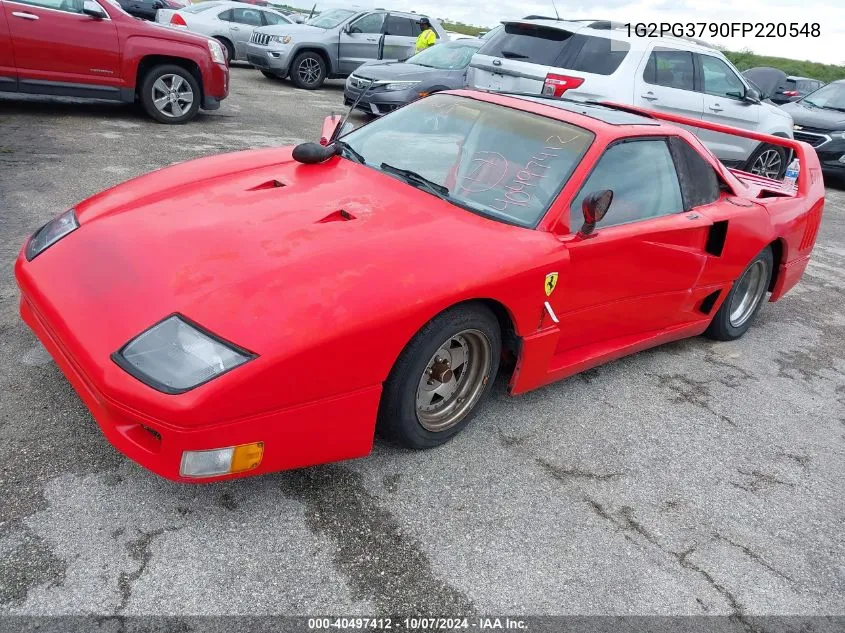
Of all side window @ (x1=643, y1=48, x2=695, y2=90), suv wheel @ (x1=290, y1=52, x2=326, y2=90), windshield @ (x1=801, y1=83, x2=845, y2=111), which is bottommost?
suv wheel @ (x1=290, y1=52, x2=326, y2=90)

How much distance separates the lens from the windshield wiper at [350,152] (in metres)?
3.36

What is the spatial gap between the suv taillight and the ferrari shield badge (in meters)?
4.88

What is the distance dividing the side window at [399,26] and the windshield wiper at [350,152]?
10673 mm

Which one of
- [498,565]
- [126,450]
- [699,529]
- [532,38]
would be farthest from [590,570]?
[532,38]

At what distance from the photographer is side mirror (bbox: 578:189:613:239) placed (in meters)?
→ 2.80

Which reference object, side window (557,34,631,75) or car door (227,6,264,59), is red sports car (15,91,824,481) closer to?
side window (557,34,631,75)

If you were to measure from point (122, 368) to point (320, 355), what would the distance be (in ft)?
1.92

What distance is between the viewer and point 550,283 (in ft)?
9.14

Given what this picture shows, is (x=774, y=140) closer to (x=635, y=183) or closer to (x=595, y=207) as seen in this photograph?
(x=635, y=183)

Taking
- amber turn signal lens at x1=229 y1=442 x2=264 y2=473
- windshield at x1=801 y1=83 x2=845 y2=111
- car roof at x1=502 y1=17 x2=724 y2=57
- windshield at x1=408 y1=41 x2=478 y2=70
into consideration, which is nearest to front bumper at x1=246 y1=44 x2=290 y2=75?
windshield at x1=408 y1=41 x2=478 y2=70

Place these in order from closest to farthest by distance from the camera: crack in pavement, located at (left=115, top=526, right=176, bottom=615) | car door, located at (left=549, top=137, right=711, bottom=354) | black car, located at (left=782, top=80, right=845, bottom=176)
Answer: crack in pavement, located at (left=115, top=526, right=176, bottom=615)
car door, located at (left=549, top=137, right=711, bottom=354)
black car, located at (left=782, top=80, right=845, bottom=176)

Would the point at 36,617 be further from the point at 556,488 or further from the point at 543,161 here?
Result: the point at 543,161

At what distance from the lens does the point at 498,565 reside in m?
2.23

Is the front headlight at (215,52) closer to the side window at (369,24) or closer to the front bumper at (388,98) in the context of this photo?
the front bumper at (388,98)
